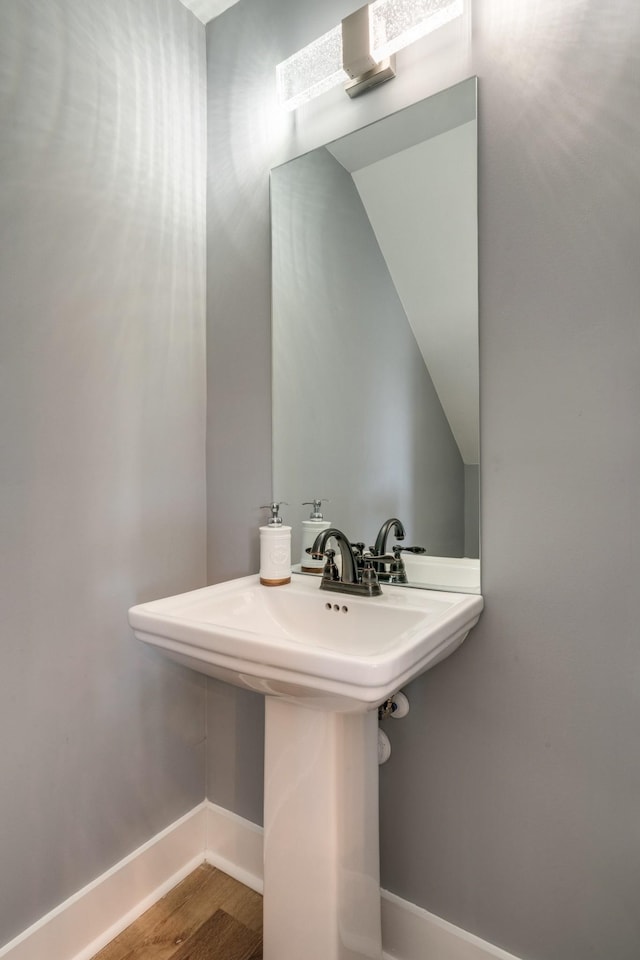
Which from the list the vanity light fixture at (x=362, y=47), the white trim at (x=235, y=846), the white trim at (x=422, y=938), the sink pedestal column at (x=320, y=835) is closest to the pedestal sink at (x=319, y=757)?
the sink pedestal column at (x=320, y=835)

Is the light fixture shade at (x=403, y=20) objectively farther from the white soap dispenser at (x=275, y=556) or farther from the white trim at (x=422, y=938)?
the white trim at (x=422, y=938)

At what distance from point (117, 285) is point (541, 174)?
101 centimetres

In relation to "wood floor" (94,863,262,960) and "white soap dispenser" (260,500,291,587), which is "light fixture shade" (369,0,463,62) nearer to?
"white soap dispenser" (260,500,291,587)

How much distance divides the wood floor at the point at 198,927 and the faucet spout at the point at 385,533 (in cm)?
101

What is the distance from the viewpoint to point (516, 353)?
100cm

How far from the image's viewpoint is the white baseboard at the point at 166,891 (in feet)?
3.53

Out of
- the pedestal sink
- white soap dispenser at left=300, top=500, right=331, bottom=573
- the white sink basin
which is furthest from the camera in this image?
white soap dispenser at left=300, top=500, right=331, bottom=573

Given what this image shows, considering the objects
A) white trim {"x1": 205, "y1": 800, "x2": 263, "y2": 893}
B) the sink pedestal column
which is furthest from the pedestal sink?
white trim {"x1": 205, "y1": 800, "x2": 263, "y2": 893}

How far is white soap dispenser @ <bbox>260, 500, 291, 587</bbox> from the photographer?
1.25 metres

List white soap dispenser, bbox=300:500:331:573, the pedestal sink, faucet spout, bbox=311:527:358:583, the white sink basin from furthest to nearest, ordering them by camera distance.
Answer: white soap dispenser, bbox=300:500:331:573 < faucet spout, bbox=311:527:358:583 < the pedestal sink < the white sink basin

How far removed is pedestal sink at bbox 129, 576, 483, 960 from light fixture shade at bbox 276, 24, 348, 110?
1287 mm

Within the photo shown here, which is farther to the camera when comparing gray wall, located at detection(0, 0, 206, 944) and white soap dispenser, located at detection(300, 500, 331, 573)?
white soap dispenser, located at detection(300, 500, 331, 573)

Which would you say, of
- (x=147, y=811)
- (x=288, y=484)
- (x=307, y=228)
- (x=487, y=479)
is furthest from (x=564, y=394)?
(x=147, y=811)

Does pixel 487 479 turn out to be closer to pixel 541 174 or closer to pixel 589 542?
pixel 589 542
